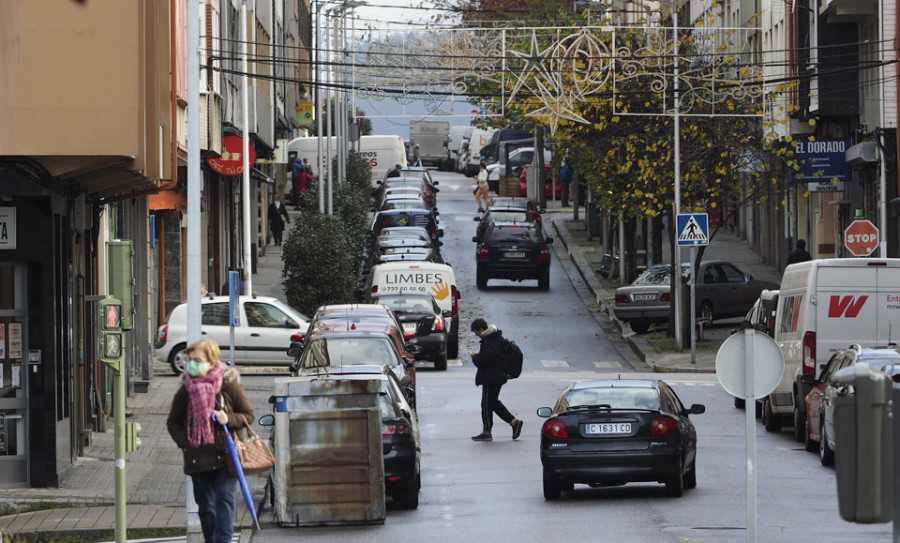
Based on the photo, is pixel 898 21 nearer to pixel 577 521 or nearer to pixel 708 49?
pixel 708 49

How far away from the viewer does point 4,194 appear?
18484mm

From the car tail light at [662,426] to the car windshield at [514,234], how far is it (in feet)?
102

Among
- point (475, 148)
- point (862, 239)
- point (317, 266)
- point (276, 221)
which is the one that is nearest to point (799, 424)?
point (862, 239)

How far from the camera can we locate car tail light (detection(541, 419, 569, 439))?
18.2 m

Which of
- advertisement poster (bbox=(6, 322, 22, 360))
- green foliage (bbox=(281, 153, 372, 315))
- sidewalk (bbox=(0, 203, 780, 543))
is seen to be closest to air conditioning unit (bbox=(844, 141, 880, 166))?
sidewalk (bbox=(0, 203, 780, 543))

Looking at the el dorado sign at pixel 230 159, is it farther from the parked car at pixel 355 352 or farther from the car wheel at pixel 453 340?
the parked car at pixel 355 352

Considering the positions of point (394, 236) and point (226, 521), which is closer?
point (226, 521)

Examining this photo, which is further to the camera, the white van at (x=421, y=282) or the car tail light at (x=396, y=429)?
the white van at (x=421, y=282)

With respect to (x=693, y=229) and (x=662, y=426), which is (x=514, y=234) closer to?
(x=693, y=229)

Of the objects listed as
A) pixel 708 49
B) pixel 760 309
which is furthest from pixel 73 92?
pixel 708 49

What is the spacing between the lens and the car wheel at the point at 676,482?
18.1 metres

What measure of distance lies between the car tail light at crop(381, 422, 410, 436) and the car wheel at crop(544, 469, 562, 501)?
59.5 inches

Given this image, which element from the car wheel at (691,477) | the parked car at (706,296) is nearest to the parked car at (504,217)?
the parked car at (706,296)

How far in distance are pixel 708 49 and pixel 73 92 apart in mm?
28527
